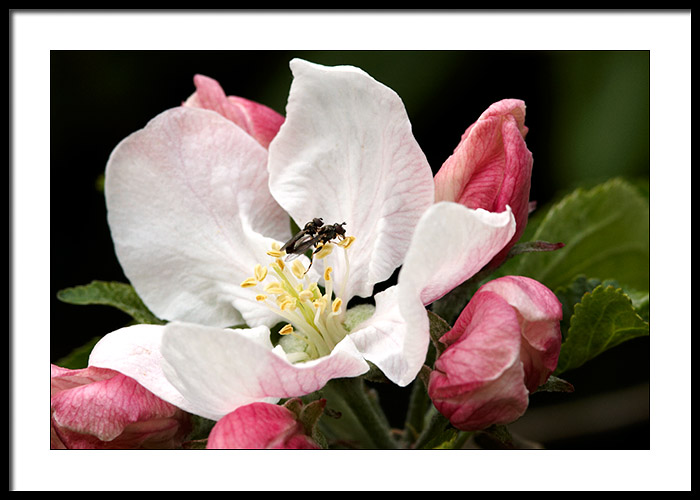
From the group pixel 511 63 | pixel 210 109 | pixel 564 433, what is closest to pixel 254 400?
pixel 210 109

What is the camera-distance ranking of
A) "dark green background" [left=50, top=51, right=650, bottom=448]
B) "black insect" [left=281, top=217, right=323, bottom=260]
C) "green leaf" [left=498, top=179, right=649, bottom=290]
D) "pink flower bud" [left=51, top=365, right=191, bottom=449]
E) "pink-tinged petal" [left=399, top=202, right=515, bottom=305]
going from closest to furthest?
1. "pink-tinged petal" [left=399, top=202, right=515, bottom=305]
2. "pink flower bud" [left=51, top=365, right=191, bottom=449]
3. "black insect" [left=281, top=217, right=323, bottom=260]
4. "green leaf" [left=498, top=179, right=649, bottom=290]
5. "dark green background" [left=50, top=51, right=650, bottom=448]

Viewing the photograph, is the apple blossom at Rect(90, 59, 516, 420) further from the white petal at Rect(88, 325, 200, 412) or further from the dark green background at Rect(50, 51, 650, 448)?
the dark green background at Rect(50, 51, 650, 448)

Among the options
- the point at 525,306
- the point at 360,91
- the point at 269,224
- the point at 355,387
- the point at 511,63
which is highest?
the point at 511,63

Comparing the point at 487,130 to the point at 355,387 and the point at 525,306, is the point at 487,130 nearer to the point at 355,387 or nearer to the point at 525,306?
the point at 525,306

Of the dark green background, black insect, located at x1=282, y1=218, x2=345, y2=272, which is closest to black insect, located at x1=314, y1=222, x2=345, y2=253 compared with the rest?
black insect, located at x1=282, y1=218, x2=345, y2=272

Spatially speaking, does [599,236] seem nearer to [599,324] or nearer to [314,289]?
[599,324]

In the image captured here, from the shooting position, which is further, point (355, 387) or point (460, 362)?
point (355, 387)

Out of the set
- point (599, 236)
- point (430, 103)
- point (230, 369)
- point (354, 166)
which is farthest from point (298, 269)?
point (430, 103)
